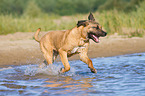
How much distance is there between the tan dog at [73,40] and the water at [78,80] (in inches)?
16.2

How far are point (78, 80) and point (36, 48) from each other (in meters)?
5.03

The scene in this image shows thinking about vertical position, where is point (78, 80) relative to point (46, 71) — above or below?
below

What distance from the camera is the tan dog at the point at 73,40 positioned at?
277 inches

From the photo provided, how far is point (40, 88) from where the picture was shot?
615 centimetres

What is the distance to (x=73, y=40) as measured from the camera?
7.19 m

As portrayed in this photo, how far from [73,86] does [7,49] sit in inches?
215

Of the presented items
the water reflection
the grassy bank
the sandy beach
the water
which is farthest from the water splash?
the grassy bank

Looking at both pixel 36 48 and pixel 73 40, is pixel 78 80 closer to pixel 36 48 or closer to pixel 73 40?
pixel 73 40

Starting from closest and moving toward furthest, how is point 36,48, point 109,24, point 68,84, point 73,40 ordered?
point 68,84
point 73,40
point 36,48
point 109,24

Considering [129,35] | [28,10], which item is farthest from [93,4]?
[129,35]

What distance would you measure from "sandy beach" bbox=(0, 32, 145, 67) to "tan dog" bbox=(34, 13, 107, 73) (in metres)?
2.04

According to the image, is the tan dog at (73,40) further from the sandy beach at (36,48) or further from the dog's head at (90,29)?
the sandy beach at (36,48)

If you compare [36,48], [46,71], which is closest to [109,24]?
[36,48]

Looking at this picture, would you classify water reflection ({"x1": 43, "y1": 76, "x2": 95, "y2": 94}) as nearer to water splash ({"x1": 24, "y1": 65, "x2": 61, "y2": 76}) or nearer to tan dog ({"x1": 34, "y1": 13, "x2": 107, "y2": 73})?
tan dog ({"x1": 34, "y1": 13, "x2": 107, "y2": 73})
